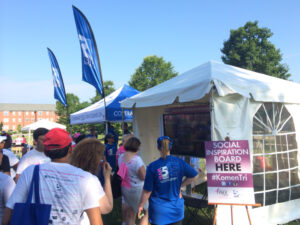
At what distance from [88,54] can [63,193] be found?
224 inches

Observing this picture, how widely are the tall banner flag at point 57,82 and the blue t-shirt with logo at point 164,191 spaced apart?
867 centimetres

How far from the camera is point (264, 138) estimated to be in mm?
4312

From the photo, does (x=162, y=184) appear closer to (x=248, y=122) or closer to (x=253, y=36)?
(x=248, y=122)

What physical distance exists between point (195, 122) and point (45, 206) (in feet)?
16.2

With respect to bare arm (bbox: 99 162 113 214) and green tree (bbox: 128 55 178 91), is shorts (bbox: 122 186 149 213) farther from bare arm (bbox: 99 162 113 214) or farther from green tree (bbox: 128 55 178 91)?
green tree (bbox: 128 55 178 91)

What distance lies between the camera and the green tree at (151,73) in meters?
38.1

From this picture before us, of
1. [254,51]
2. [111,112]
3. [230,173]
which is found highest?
Answer: [254,51]

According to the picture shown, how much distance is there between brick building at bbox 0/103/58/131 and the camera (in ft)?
278

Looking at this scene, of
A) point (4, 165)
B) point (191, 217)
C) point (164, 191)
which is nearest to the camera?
point (164, 191)

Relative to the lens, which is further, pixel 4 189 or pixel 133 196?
pixel 133 196

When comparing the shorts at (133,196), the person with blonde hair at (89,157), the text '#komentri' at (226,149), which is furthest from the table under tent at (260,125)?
the person with blonde hair at (89,157)

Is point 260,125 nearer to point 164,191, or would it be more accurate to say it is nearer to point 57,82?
point 164,191

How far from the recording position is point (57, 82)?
34.8ft

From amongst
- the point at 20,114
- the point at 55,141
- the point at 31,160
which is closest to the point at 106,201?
the point at 55,141
